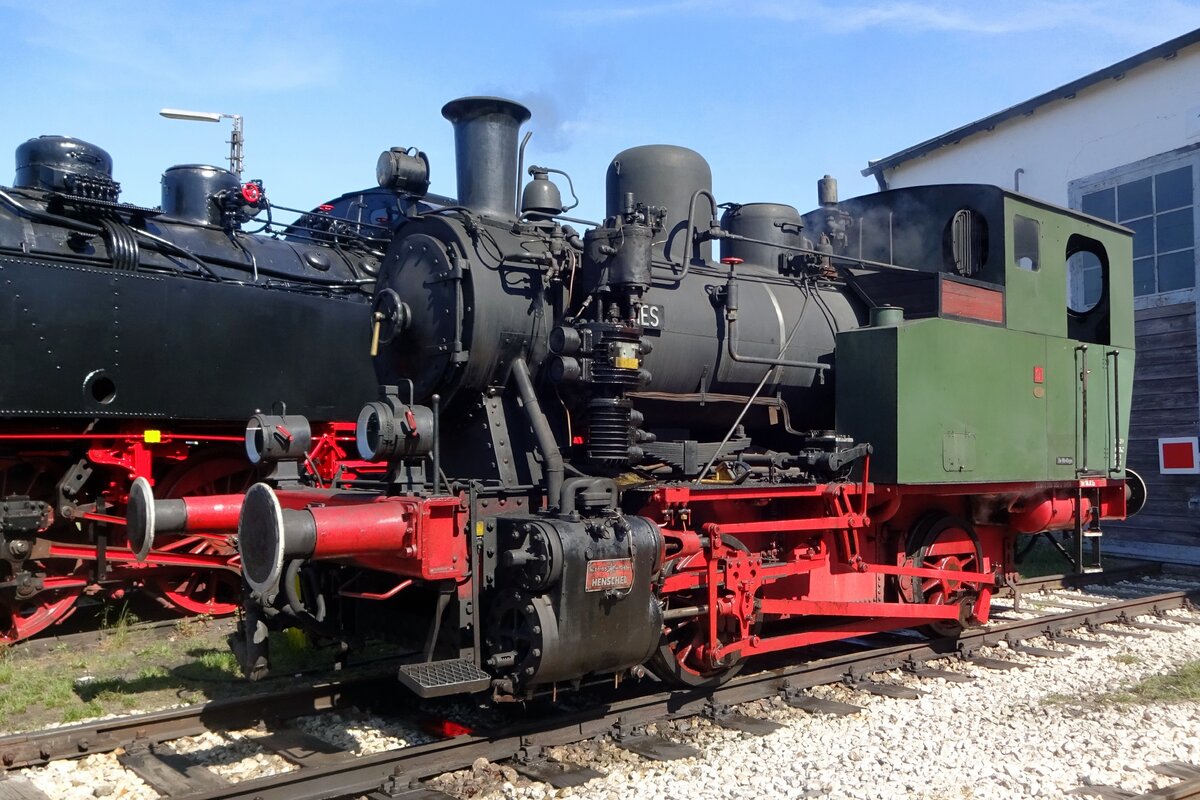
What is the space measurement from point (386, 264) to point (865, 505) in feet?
10.9

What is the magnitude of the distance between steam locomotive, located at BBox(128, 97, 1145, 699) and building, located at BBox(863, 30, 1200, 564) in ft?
16.4

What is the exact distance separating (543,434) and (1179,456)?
400 inches

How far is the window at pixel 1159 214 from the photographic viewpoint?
12.5 m

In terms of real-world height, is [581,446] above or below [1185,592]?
above

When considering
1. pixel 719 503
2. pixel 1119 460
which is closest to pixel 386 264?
pixel 719 503

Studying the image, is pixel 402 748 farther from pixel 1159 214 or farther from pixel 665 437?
pixel 1159 214

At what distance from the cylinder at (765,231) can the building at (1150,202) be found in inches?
291

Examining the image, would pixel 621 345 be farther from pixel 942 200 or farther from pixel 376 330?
pixel 942 200

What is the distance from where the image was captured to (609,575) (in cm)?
461

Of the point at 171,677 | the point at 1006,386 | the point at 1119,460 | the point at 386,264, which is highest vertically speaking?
the point at 386,264

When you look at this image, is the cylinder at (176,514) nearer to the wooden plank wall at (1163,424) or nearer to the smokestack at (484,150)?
the smokestack at (484,150)

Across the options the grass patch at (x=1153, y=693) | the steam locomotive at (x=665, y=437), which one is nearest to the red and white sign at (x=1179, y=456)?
the steam locomotive at (x=665, y=437)

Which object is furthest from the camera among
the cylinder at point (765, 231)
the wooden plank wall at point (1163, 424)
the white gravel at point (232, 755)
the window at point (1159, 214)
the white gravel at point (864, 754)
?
the window at point (1159, 214)

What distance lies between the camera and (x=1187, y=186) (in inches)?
495
